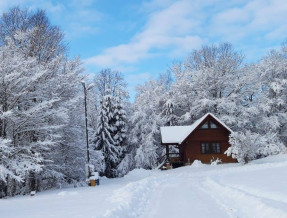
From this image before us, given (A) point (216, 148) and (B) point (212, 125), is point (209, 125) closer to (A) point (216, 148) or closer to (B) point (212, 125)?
(B) point (212, 125)

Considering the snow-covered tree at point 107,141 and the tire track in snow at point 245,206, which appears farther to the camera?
the snow-covered tree at point 107,141

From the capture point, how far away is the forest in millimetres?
20297

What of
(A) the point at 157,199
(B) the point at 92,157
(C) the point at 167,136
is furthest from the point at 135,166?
(A) the point at 157,199

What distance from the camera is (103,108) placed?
40906 millimetres

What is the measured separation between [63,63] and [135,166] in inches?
774

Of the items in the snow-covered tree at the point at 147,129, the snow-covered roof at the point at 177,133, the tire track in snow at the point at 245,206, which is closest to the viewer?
the tire track in snow at the point at 245,206

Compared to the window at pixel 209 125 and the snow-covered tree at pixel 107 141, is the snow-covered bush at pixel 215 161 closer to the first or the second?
the window at pixel 209 125

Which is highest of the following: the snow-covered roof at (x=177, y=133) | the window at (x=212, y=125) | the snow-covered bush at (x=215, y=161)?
the window at (x=212, y=125)

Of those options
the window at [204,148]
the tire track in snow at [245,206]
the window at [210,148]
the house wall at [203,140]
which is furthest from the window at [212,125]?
the tire track in snow at [245,206]

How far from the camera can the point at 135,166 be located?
4125 centimetres

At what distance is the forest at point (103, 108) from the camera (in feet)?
66.6

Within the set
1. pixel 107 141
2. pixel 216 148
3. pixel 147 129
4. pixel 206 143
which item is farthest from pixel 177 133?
pixel 107 141

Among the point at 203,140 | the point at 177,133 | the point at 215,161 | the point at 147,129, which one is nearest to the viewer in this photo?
the point at 215,161

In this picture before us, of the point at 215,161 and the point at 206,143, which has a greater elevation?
the point at 206,143
